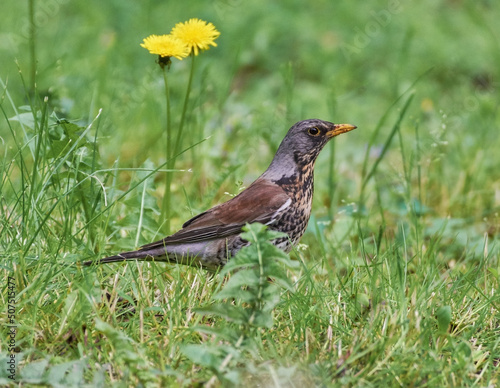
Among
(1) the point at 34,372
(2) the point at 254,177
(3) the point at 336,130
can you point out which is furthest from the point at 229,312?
(2) the point at 254,177

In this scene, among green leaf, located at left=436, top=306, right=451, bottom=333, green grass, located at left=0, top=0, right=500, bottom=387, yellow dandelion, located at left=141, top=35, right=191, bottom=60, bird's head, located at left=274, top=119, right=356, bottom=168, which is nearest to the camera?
green grass, located at left=0, top=0, right=500, bottom=387

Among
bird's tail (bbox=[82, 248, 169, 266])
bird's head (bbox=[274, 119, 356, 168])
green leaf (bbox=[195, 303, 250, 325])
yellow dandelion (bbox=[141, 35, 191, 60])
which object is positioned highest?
yellow dandelion (bbox=[141, 35, 191, 60])

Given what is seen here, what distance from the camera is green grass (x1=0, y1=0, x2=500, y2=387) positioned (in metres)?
2.87

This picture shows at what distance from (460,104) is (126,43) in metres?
3.38

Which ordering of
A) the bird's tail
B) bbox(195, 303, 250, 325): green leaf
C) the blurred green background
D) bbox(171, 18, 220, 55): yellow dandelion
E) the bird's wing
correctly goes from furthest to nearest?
the blurred green background → the bird's wing → bbox(171, 18, 220, 55): yellow dandelion → the bird's tail → bbox(195, 303, 250, 325): green leaf

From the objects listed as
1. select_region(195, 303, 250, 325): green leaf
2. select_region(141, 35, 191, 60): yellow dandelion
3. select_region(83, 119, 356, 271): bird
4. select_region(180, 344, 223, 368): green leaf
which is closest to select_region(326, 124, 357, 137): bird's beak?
select_region(83, 119, 356, 271): bird

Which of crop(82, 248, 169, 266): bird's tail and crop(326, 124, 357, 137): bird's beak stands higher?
crop(326, 124, 357, 137): bird's beak

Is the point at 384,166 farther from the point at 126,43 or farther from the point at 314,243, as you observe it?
the point at 126,43

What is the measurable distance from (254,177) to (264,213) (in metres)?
1.70

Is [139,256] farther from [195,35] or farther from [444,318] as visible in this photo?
[444,318]

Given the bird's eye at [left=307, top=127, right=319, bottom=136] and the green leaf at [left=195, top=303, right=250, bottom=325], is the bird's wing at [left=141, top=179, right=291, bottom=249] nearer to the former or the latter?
the bird's eye at [left=307, top=127, right=319, bottom=136]

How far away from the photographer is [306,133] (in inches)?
170

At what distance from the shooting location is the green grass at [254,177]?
287 centimetres

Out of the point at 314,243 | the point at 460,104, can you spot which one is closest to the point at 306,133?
the point at 314,243
